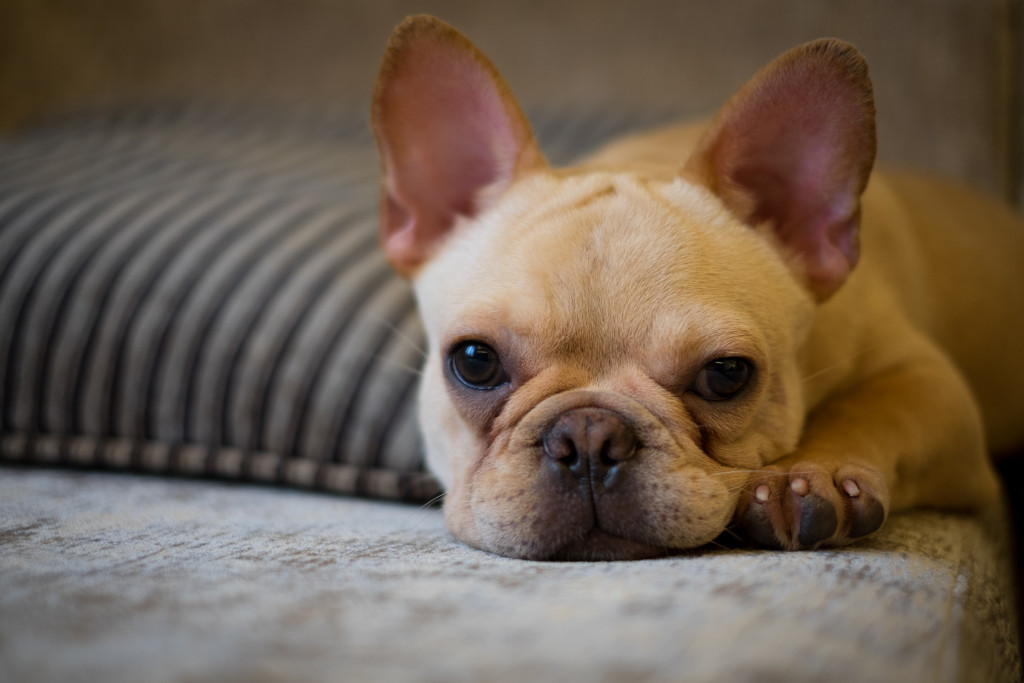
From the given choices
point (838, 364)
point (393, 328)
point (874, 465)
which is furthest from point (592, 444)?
point (393, 328)

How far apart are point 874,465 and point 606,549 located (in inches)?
16.5

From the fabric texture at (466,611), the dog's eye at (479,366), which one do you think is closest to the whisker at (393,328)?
the dog's eye at (479,366)

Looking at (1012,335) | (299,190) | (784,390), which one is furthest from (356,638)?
(1012,335)

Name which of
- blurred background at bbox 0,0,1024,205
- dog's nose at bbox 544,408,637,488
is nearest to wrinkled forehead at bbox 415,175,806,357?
dog's nose at bbox 544,408,637,488

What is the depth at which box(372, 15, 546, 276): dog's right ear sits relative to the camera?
140 centimetres

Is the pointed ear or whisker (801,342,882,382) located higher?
the pointed ear

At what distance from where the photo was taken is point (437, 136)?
151 centimetres

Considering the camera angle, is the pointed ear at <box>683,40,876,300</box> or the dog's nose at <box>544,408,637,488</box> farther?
the pointed ear at <box>683,40,876,300</box>

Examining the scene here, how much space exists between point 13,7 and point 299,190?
2543 millimetres

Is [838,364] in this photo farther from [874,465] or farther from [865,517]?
[865,517]

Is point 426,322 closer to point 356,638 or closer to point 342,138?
point 356,638

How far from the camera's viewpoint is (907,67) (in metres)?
2.97

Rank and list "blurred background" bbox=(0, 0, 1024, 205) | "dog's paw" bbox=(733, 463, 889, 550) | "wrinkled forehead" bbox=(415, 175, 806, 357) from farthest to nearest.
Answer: "blurred background" bbox=(0, 0, 1024, 205) < "wrinkled forehead" bbox=(415, 175, 806, 357) < "dog's paw" bbox=(733, 463, 889, 550)

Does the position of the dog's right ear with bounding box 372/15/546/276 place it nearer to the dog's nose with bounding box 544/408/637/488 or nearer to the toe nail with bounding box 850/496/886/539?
the dog's nose with bounding box 544/408/637/488
